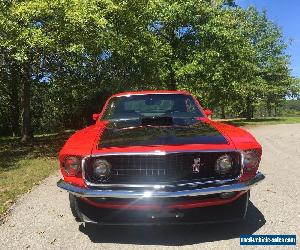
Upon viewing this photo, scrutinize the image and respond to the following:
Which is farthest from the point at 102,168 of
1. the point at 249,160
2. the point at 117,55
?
the point at 117,55

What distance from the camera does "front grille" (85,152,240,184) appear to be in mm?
4512

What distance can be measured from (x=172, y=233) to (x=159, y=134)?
117cm

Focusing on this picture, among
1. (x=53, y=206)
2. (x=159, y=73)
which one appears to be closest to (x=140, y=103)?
(x=53, y=206)

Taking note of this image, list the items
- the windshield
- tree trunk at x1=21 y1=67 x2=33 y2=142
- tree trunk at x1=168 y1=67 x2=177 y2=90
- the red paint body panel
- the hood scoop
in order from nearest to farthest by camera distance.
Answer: the red paint body panel, the hood scoop, the windshield, tree trunk at x1=21 y1=67 x2=33 y2=142, tree trunk at x1=168 y1=67 x2=177 y2=90

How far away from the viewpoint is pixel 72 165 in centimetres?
473

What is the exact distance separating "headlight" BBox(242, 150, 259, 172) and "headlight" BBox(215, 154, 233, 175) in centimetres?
17

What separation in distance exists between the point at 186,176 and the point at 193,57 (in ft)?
74.0

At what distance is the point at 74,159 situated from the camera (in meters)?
4.71

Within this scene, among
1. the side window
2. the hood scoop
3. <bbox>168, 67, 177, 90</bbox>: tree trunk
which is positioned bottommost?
the hood scoop

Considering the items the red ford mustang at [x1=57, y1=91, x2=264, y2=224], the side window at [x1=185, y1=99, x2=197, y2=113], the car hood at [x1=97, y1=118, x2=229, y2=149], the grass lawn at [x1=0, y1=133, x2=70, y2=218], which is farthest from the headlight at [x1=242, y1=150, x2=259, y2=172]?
the grass lawn at [x1=0, y1=133, x2=70, y2=218]

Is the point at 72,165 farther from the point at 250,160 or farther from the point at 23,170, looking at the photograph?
the point at 23,170

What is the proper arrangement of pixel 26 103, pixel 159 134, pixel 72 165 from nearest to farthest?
pixel 72 165, pixel 159 134, pixel 26 103

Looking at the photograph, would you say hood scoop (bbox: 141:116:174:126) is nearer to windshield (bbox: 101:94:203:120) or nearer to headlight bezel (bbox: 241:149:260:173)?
windshield (bbox: 101:94:203:120)

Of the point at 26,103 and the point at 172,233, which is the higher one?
the point at 26,103
